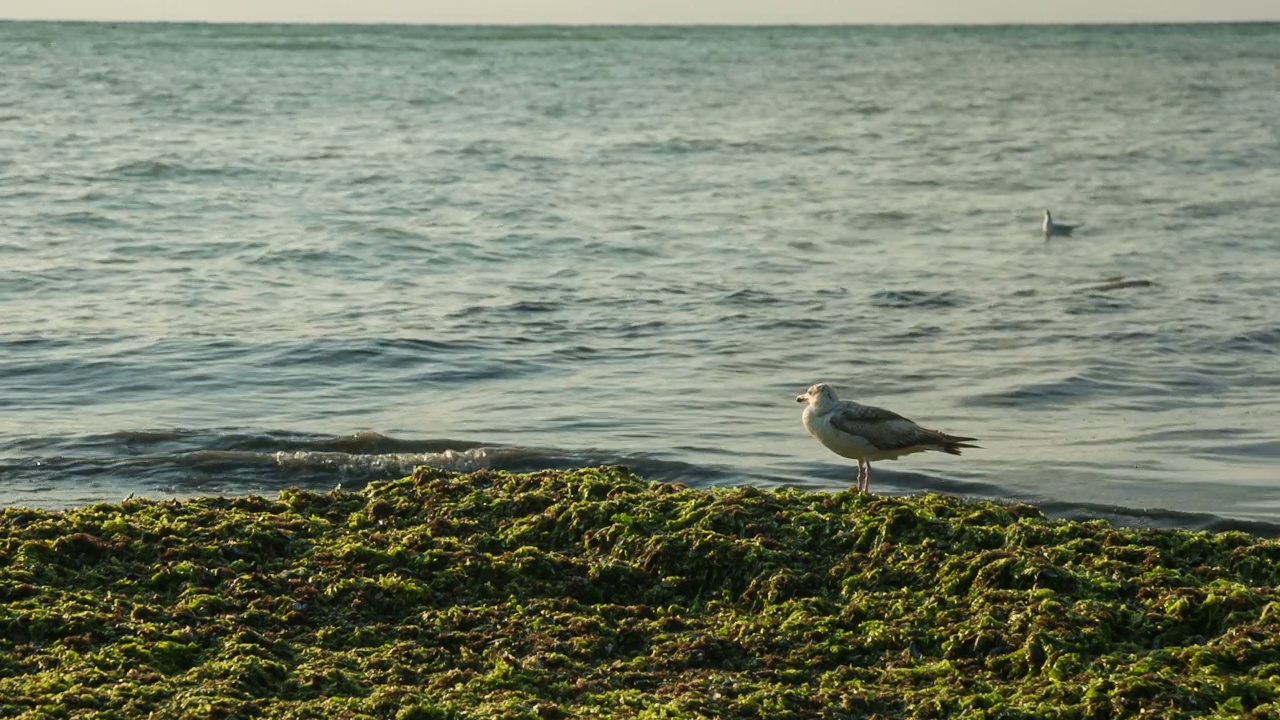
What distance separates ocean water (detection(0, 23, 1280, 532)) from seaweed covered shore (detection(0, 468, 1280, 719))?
9.02ft

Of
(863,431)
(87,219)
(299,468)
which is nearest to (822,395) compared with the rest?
(863,431)

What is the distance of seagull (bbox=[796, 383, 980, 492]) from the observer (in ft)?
27.6

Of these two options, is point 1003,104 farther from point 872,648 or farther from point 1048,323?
point 872,648

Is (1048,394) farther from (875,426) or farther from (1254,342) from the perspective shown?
(875,426)

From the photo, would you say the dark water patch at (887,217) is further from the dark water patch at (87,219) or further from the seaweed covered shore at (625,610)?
the seaweed covered shore at (625,610)

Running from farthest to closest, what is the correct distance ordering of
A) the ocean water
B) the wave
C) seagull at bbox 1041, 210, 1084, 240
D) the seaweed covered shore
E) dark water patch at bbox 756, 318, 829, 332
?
seagull at bbox 1041, 210, 1084, 240, dark water patch at bbox 756, 318, 829, 332, the ocean water, the wave, the seaweed covered shore

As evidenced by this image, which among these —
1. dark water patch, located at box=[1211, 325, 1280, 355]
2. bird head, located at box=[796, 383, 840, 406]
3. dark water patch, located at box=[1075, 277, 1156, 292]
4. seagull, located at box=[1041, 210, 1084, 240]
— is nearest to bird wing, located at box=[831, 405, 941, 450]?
bird head, located at box=[796, 383, 840, 406]

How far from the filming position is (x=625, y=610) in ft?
19.5

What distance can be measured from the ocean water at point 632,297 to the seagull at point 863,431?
1122mm

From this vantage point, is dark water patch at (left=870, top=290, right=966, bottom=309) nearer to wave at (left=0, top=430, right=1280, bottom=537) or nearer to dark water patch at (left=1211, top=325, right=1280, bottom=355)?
dark water patch at (left=1211, top=325, right=1280, bottom=355)

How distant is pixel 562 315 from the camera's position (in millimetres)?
15266

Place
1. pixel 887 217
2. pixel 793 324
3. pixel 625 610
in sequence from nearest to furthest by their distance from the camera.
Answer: pixel 625 610, pixel 793 324, pixel 887 217

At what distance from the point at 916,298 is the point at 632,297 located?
9.75 ft

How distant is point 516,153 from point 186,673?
82.2ft
